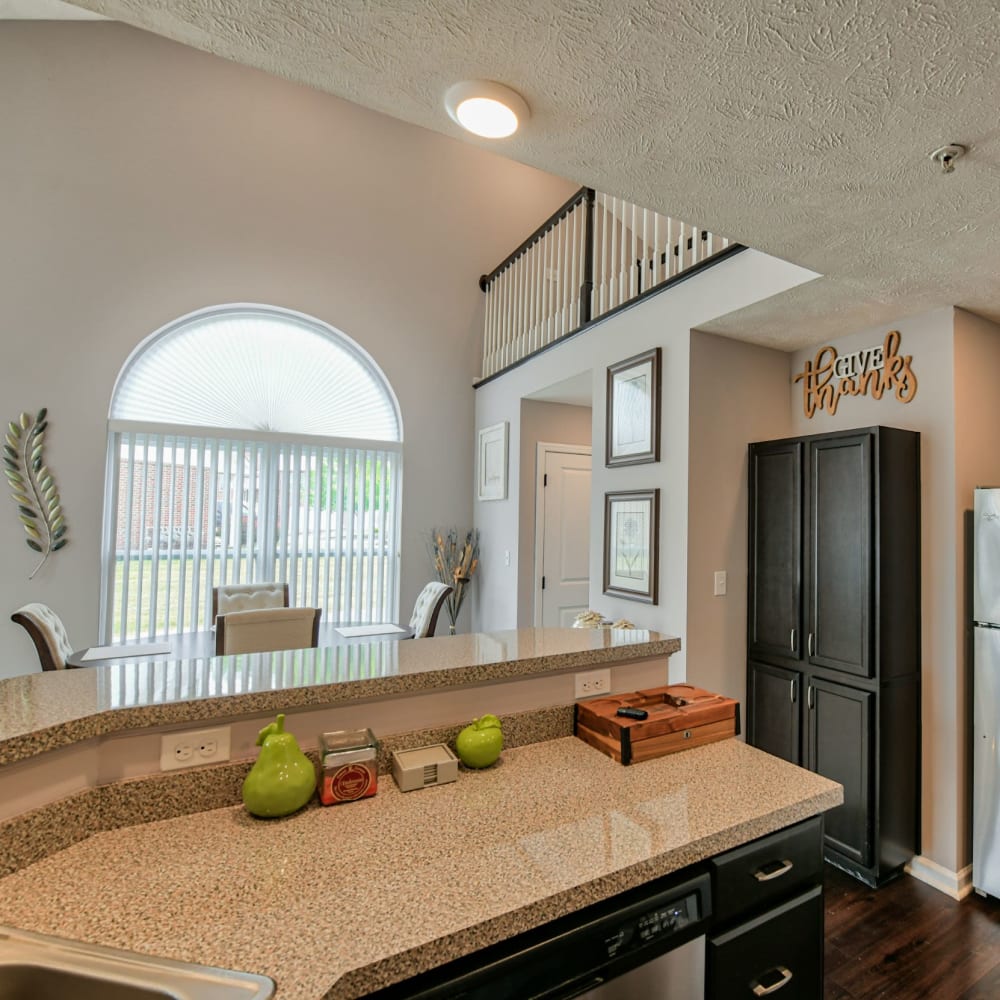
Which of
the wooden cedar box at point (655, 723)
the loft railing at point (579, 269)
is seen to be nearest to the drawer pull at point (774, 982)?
the wooden cedar box at point (655, 723)

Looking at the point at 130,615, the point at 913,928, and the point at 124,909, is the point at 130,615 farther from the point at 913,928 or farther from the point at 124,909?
the point at 913,928

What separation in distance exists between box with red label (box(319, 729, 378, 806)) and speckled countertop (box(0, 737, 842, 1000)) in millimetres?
29

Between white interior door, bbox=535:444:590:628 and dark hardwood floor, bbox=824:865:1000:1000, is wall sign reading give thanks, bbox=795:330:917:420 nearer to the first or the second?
white interior door, bbox=535:444:590:628

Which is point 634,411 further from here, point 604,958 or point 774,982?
point 604,958

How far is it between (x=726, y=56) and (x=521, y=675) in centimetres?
151

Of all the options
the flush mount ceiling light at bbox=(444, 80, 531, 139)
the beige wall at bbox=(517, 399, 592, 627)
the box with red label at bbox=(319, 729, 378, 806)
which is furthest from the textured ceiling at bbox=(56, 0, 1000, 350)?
the beige wall at bbox=(517, 399, 592, 627)

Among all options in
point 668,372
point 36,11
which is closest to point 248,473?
point 668,372

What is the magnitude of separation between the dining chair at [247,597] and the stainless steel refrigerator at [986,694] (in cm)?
389

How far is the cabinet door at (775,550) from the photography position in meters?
2.78

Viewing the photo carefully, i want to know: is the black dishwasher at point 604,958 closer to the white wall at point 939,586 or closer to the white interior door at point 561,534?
the white wall at point 939,586

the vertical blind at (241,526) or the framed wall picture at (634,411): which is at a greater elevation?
the framed wall picture at (634,411)

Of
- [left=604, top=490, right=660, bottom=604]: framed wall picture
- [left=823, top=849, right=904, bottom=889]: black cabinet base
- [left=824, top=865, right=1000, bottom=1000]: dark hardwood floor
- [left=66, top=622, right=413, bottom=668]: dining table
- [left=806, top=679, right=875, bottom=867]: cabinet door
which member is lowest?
[left=824, top=865, right=1000, bottom=1000]: dark hardwood floor

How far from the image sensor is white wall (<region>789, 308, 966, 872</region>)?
96.5 inches

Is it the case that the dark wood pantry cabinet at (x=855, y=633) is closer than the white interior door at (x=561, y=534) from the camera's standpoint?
Yes
